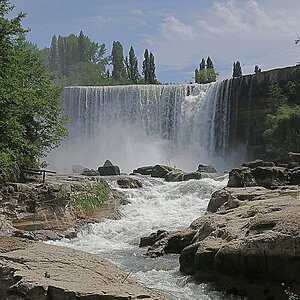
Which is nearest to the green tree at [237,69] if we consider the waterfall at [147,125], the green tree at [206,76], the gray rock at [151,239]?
the green tree at [206,76]

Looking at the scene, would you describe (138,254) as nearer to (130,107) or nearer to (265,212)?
(265,212)

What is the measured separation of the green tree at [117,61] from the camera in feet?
276

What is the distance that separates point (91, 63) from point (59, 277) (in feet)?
264

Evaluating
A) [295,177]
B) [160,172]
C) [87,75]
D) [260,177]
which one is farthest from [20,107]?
[87,75]

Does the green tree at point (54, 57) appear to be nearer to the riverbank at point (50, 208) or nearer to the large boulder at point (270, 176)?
the riverbank at point (50, 208)

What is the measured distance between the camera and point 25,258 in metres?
6.03

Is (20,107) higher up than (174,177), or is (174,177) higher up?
(20,107)

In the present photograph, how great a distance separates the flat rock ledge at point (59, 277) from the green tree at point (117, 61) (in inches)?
3054

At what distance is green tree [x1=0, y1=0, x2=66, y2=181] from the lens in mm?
15484

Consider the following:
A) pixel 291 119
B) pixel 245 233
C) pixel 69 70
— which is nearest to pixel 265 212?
pixel 245 233

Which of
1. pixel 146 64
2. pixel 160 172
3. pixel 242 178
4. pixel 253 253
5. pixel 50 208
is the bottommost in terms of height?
pixel 160 172

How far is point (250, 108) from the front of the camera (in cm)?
3978

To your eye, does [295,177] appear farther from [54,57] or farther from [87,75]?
[54,57]

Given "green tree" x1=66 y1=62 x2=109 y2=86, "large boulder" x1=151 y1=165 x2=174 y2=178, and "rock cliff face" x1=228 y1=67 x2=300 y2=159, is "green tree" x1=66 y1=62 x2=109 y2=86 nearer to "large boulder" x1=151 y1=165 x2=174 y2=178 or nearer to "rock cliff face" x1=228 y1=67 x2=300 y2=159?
"rock cliff face" x1=228 y1=67 x2=300 y2=159
